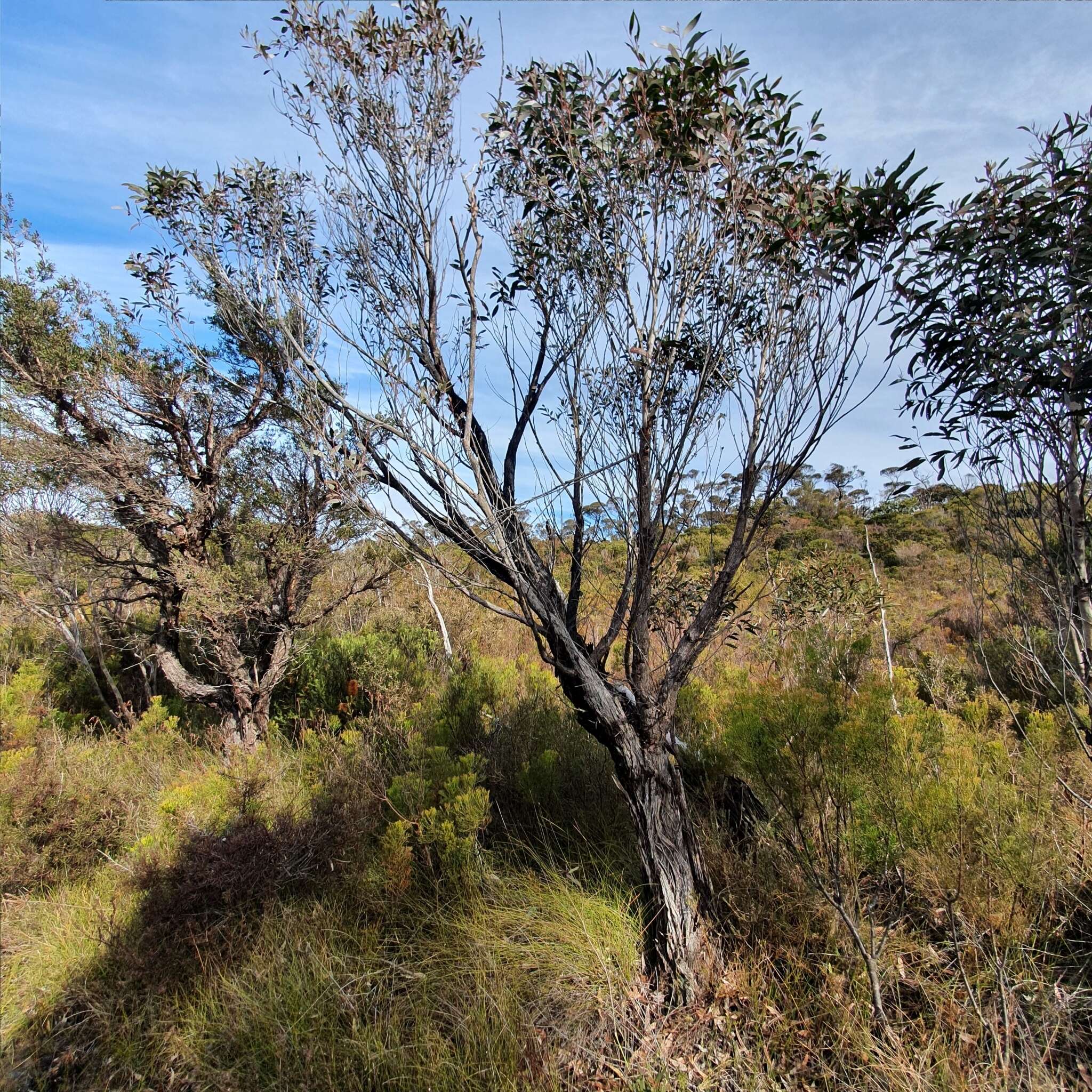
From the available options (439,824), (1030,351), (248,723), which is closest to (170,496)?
(248,723)

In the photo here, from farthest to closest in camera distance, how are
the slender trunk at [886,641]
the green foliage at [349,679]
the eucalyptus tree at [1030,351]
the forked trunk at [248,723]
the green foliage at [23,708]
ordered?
the green foliage at [349,679] < the forked trunk at [248,723] < the green foliage at [23,708] < the slender trunk at [886,641] < the eucalyptus tree at [1030,351]

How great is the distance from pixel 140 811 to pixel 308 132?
465cm

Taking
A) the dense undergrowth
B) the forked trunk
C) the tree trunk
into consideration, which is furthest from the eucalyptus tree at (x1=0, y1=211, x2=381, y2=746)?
the tree trunk

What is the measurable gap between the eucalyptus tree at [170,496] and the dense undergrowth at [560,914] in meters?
1.35

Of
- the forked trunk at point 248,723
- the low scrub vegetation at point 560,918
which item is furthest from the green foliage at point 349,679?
the low scrub vegetation at point 560,918

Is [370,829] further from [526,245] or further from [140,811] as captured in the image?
[526,245]

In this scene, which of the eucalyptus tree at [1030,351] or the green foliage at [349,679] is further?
the green foliage at [349,679]

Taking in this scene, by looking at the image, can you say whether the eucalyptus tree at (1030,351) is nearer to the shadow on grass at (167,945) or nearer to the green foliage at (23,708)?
the shadow on grass at (167,945)

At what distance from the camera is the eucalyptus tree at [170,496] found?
4.69 metres

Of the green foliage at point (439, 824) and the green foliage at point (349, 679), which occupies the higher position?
the green foliage at point (349, 679)

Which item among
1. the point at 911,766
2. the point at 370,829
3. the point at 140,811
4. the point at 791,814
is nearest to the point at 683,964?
the point at 791,814

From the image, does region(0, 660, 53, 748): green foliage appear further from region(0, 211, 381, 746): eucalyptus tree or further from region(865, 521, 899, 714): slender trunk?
region(865, 521, 899, 714): slender trunk

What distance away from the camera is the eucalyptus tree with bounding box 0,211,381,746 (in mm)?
4688

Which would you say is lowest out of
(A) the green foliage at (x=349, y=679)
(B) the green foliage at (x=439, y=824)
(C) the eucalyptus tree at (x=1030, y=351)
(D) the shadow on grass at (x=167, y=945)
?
(D) the shadow on grass at (x=167, y=945)
